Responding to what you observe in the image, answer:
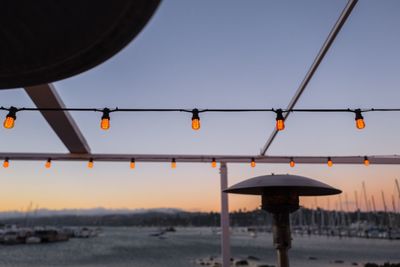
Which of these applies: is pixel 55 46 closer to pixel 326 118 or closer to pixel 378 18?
pixel 378 18

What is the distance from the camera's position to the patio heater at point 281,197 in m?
2.01

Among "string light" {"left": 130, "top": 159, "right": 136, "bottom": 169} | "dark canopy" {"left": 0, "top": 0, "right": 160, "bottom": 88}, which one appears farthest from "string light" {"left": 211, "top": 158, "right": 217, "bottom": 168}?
"dark canopy" {"left": 0, "top": 0, "right": 160, "bottom": 88}

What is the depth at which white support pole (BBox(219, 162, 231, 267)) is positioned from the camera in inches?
190

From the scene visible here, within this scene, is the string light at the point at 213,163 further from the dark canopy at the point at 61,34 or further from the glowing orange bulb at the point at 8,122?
the dark canopy at the point at 61,34

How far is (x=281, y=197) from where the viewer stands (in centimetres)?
203

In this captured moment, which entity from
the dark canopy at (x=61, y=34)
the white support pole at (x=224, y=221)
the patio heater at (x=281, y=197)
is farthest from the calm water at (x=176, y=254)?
the dark canopy at (x=61, y=34)

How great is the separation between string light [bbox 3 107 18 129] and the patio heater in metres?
2.29

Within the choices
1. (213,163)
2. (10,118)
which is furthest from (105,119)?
(213,163)

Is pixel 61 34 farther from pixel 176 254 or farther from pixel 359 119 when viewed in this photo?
pixel 176 254

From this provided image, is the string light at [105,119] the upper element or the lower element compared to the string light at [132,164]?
upper

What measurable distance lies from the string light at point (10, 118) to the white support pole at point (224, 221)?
3118 mm

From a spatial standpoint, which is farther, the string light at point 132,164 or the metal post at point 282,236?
the string light at point 132,164

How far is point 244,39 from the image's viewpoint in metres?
3.81

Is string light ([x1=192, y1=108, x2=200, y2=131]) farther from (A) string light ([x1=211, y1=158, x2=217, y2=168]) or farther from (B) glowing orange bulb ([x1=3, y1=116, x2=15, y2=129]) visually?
(A) string light ([x1=211, y1=158, x2=217, y2=168])
